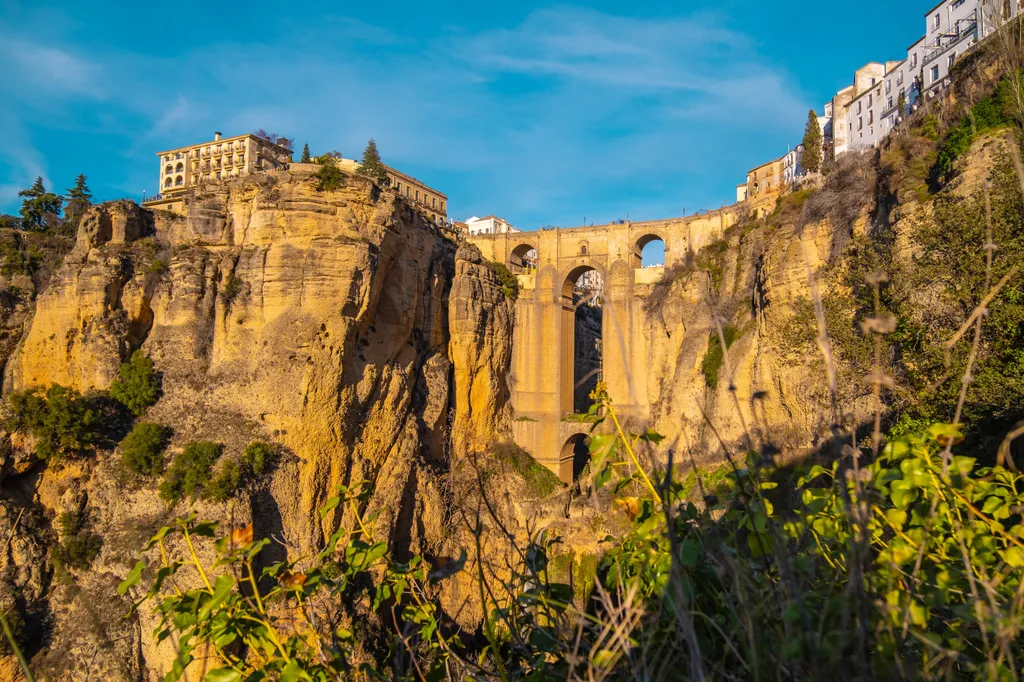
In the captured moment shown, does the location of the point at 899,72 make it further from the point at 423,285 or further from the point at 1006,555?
the point at 1006,555

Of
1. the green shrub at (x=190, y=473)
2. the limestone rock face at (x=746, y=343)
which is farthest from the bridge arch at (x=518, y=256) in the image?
the green shrub at (x=190, y=473)

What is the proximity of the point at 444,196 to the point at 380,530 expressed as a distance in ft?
86.4

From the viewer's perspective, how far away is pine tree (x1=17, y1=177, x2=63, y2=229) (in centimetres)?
A: 1997

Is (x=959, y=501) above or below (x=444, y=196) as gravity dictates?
below

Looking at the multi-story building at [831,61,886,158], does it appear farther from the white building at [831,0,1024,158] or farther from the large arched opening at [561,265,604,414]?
the large arched opening at [561,265,604,414]

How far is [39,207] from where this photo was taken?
67.6 feet

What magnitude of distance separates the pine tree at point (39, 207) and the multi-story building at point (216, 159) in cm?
1005

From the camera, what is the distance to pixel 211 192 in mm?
16938

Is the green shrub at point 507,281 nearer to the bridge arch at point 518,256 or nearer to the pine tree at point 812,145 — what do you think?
the bridge arch at point 518,256

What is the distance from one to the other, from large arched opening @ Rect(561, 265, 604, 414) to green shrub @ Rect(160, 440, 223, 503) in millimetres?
9457

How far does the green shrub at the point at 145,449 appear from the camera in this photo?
13.6 m

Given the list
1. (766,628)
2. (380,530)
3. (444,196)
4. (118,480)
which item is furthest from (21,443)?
(444,196)

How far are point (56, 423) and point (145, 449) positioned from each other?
214cm

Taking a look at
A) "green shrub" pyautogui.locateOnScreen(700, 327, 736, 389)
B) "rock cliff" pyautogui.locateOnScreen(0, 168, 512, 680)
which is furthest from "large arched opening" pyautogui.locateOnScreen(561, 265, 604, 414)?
"rock cliff" pyautogui.locateOnScreen(0, 168, 512, 680)
